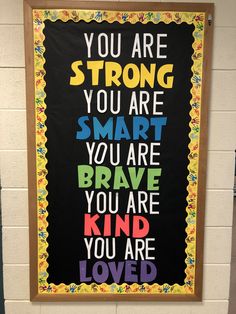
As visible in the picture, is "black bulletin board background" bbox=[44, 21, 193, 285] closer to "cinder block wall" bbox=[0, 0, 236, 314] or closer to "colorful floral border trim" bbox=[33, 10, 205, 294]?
"colorful floral border trim" bbox=[33, 10, 205, 294]

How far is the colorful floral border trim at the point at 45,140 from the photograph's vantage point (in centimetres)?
160

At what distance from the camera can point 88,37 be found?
1617mm

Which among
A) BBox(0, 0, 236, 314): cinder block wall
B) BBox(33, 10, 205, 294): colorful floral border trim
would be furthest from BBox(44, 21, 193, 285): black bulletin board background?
Answer: BBox(0, 0, 236, 314): cinder block wall

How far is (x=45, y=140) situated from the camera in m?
1.67

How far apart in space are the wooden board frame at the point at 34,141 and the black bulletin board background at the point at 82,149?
2.9 inches

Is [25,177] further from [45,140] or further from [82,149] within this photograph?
[82,149]

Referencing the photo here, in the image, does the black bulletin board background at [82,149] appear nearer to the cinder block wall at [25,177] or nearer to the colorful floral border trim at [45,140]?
the colorful floral border trim at [45,140]

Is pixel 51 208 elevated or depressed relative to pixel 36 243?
elevated

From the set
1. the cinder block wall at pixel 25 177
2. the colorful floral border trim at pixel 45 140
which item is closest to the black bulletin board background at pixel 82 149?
the colorful floral border trim at pixel 45 140

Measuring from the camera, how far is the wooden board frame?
5.22 ft

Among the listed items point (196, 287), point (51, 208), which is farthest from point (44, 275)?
point (196, 287)

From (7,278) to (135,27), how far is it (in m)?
1.45

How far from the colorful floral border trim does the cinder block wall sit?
3.1 inches

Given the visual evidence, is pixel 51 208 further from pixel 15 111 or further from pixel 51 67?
pixel 51 67
